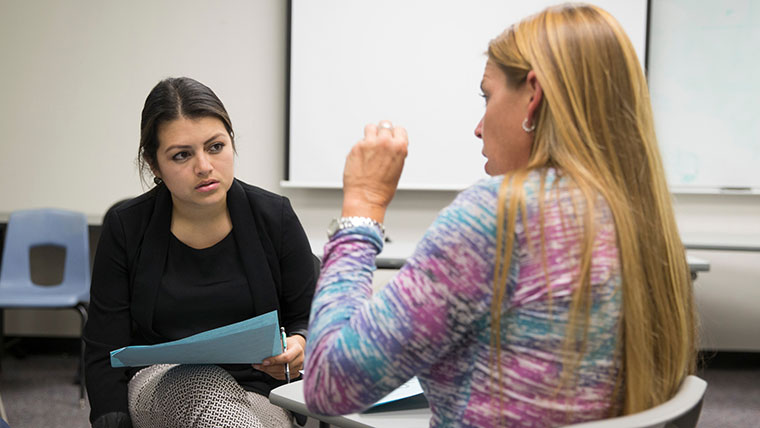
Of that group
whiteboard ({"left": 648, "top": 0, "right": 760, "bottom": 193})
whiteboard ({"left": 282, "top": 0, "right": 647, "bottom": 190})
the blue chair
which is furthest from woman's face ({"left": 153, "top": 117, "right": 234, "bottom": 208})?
whiteboard ({"left": 648, "top": 0, "right": 760, "bottom": 193})

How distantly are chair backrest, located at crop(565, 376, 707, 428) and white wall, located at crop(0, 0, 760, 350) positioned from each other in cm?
310

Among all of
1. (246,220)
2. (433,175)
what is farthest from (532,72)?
(433,175)

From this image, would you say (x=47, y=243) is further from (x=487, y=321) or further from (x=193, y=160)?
(x=487, y=321)

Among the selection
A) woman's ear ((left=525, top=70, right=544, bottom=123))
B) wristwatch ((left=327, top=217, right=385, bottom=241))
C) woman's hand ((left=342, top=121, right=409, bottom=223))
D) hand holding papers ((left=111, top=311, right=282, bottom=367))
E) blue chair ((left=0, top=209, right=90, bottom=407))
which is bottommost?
blue chair ((left=0, top=209, right=90, bottom=407))

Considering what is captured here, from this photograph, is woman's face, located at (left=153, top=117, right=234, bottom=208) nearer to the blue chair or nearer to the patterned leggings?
the patterned leggings

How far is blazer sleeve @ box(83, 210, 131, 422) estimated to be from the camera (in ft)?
4.75

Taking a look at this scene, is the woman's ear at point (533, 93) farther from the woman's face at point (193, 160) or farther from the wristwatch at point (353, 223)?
the woman's face at point (193, 160)

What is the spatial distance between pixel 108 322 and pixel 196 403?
0.35m

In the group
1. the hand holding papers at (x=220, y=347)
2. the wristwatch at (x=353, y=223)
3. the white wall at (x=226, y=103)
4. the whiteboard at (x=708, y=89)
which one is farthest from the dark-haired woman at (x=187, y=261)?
the whiteboard at (x=708, y=89)

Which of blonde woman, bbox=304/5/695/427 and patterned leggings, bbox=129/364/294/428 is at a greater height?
blonde woman, bbox=304/5/695/427

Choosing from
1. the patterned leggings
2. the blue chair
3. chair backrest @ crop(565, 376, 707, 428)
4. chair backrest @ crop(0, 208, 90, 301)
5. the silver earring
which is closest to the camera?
chair backrest @ crop(565, 376, 707, 428)

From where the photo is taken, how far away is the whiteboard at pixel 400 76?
3875 millimetres

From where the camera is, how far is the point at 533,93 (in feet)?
2.80

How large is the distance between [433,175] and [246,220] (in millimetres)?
2461
